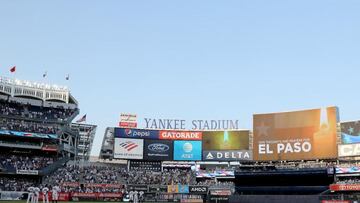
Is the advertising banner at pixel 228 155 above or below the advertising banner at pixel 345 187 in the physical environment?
above

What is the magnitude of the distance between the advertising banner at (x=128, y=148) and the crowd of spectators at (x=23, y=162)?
13937 mm

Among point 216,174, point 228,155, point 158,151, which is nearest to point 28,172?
point 158,151

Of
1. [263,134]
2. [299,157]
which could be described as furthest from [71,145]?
[299,157]

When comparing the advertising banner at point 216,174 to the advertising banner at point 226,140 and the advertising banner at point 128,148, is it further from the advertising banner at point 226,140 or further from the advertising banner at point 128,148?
the advertising banner at point 128,148

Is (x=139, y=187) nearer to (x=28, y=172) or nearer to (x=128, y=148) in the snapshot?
(x=128, y=148)

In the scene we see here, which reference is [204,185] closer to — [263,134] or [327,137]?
[263,134]

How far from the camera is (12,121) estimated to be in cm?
9162

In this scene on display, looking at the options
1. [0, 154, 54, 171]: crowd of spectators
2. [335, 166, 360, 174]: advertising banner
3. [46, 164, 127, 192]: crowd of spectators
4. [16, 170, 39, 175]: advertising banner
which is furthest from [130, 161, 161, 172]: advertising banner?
[335, 166, 360, 174]: advertising banner

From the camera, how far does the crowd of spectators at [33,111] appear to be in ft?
304

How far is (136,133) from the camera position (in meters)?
90.0

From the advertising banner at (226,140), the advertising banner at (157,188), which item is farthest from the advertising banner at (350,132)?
the advertising banner at (157,188)

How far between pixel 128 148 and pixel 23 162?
20385 mm

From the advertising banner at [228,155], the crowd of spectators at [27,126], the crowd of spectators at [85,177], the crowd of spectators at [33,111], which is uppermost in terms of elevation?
the crowd of spectators at [33,111]

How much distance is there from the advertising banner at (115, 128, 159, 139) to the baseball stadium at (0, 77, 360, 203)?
0.68 feet
